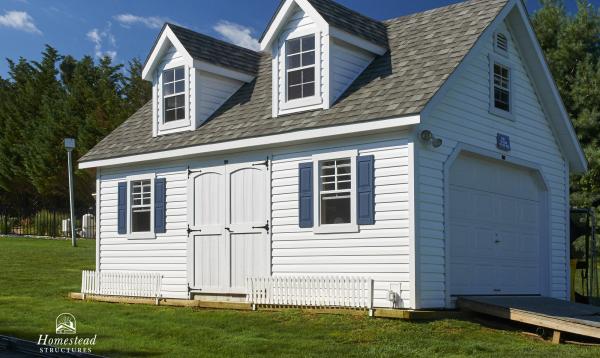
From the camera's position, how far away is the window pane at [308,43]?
16.6 metres

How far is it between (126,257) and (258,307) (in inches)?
196

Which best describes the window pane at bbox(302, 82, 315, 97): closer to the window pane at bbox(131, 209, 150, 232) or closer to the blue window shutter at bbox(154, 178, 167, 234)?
the blue window shutter at bbox(154, 178, 167, 234)

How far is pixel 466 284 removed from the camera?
1603cm

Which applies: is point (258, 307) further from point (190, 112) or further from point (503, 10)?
point (503, 10)

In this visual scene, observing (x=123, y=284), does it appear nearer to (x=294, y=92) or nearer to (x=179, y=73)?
(x=179, y=73)

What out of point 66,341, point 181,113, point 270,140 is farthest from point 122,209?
point 66,341

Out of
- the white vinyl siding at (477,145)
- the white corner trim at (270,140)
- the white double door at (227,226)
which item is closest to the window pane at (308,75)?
Result: the white corner trim at (270,140)

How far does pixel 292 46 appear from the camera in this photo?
1695 centimetres

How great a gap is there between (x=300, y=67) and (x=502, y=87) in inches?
176

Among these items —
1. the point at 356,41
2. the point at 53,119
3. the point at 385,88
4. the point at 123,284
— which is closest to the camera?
the point at 385,88

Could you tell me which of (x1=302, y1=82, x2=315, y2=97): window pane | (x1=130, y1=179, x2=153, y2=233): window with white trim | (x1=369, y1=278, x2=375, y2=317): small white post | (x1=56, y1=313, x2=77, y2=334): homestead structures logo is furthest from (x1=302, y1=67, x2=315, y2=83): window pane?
(x1=56, y1=313, x2=77, y2=334): homestead structures logo

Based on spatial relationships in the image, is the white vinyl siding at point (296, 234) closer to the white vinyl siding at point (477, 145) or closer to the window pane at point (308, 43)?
the white vinyl siding at point (477, 145)

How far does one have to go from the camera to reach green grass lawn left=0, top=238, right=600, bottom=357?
11.5 metres

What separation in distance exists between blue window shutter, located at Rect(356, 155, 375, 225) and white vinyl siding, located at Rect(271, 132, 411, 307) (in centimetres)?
8
